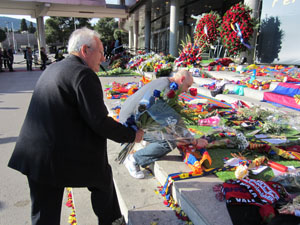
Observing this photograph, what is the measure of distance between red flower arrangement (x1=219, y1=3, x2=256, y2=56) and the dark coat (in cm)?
662

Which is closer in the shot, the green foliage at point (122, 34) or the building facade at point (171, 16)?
the building facade at point (171, 16)

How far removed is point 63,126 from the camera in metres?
1.57

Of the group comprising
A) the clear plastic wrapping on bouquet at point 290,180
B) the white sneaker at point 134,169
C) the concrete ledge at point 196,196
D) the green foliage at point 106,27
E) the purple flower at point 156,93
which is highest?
the green foliage at point 106,27

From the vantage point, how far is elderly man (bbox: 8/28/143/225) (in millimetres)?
1542

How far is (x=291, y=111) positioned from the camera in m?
4.18

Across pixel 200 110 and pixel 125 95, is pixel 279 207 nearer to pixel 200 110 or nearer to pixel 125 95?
pixel 200 110

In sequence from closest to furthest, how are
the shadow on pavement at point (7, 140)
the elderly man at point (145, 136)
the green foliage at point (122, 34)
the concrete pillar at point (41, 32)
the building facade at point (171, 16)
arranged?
the elderly man at point (145, 136), the shadow on pavement at point (7, 140), the building facade at point (171, 16), the concrete pillar at point (41, 32), the green foliage at point (122, 34)

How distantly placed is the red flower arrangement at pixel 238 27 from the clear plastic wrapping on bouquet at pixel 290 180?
5807 millimetres

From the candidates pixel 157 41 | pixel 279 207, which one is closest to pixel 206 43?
pixel 279 207

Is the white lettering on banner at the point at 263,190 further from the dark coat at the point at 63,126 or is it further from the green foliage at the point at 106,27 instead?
the green foliage at the point at 106,27

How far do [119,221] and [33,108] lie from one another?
4.13ft

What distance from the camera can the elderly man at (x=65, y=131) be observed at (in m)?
1.54

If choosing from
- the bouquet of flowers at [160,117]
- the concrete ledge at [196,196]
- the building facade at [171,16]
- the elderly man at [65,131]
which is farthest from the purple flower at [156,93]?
the building facade at [171,16]

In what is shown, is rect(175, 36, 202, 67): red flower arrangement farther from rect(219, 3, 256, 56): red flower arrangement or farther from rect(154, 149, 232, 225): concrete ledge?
rect(154, 149, 232, 225): concrete ledge
